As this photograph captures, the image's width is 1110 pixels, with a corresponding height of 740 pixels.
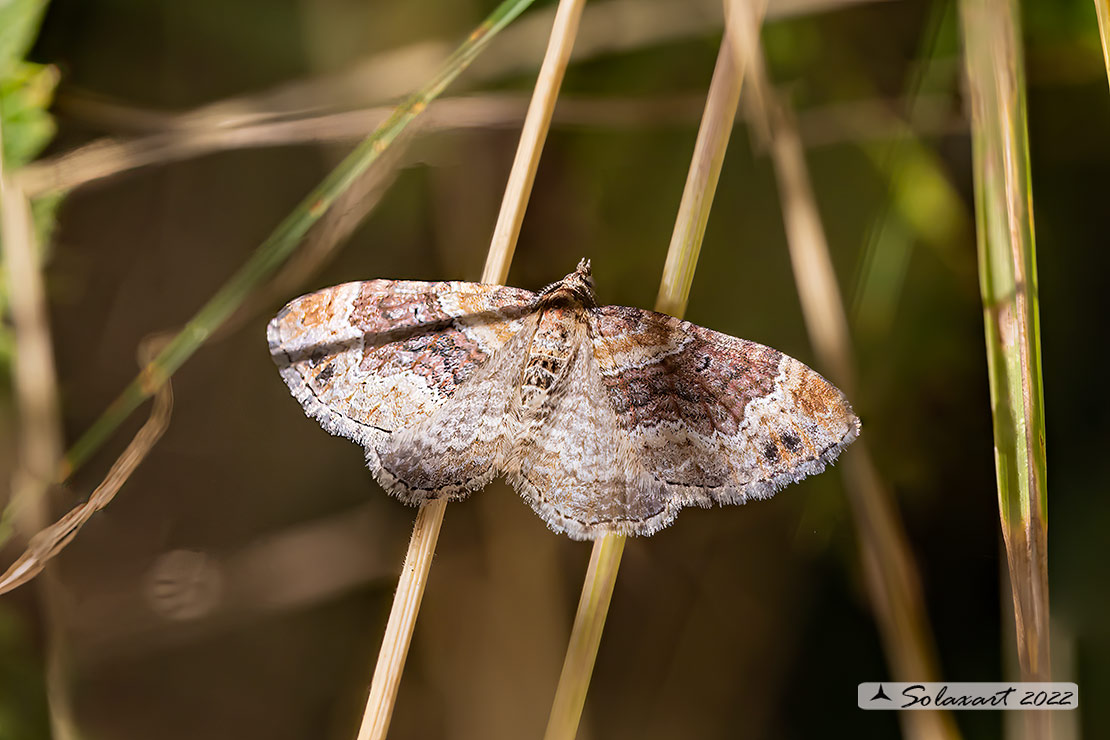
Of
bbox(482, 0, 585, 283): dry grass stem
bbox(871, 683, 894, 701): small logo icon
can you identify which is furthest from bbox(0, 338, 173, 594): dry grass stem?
bbox(871, 683, 894, 701): small logo icon

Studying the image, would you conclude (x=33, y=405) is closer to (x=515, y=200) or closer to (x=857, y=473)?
(x=515, y=200)

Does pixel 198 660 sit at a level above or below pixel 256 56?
below

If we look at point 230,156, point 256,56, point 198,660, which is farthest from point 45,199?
point 198,660

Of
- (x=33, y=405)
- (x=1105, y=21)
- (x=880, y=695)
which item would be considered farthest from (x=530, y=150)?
(x=880, y=695)


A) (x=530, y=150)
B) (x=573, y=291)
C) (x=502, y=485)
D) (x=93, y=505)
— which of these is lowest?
(x=93, y=505)

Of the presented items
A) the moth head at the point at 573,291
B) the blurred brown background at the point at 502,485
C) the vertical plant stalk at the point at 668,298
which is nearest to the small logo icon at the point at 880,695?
the blurred brown background at the point at 502,485

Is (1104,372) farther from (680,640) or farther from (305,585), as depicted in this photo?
(305,585)

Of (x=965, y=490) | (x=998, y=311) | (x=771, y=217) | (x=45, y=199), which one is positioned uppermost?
(x=771, y=217)
